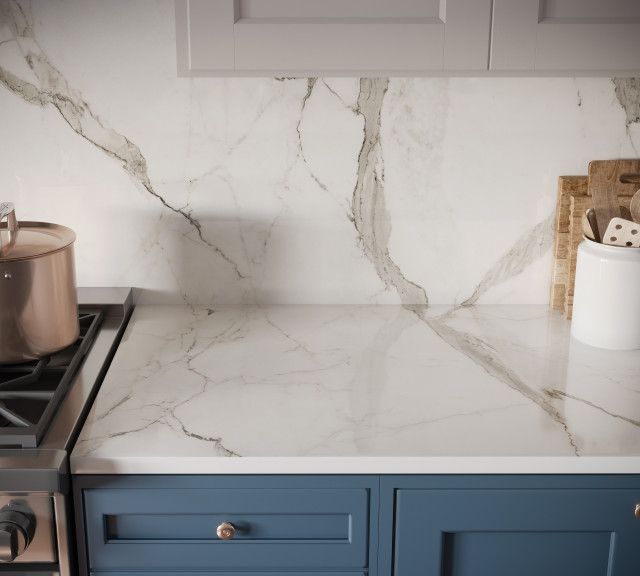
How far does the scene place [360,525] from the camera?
1491 mm

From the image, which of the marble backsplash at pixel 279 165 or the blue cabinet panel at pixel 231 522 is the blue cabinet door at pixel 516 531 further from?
the marble backsplash at pixel 279 165

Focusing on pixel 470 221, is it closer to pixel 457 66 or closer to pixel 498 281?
pixel 498 281

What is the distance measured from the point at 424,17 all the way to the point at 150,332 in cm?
88

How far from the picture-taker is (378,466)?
143 cm

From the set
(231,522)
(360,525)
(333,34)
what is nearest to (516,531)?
(360,525)

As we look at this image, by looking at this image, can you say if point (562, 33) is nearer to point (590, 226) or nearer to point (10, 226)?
point (590, 226)

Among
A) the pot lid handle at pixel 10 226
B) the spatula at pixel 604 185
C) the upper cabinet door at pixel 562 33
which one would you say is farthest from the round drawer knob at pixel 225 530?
the spatula at pixel 604 185

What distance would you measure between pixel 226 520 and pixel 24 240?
25.0 inches

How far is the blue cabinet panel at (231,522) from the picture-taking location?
1.45 m

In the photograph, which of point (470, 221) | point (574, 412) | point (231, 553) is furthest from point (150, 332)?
point (574, 412)

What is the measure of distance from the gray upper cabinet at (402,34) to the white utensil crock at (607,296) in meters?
0.40

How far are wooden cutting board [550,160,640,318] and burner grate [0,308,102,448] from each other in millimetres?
1059

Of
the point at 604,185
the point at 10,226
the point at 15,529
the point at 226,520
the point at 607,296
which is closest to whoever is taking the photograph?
the point at 15,529

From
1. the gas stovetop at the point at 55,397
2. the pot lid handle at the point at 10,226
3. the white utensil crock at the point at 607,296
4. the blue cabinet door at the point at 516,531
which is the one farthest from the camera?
the white utensil crock at the point at 607,296
